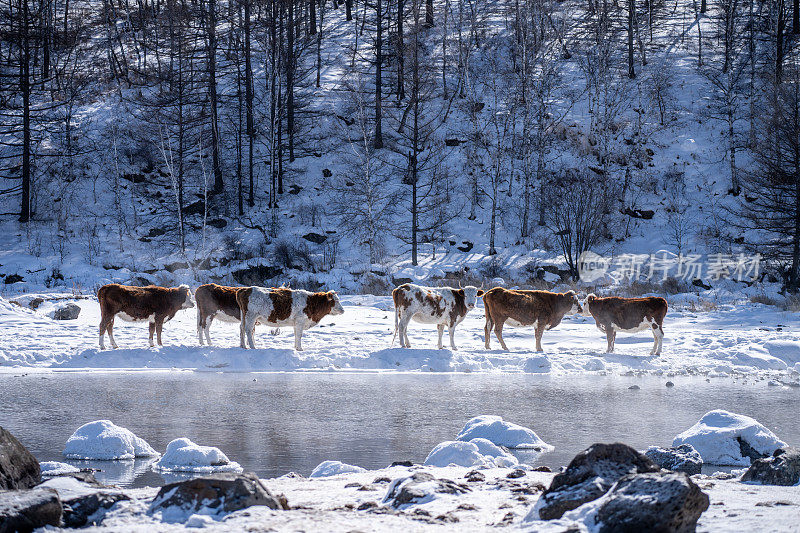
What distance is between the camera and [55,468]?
646 cm

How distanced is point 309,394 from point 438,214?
26.6m

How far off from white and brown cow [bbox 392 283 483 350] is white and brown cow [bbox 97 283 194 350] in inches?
204

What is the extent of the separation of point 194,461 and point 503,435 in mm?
3147

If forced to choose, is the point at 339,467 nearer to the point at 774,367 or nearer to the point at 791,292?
the point at 774,367

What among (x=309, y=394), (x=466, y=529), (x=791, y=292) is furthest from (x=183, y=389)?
(x=791, y=292)

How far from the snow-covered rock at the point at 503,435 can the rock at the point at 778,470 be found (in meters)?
2.19

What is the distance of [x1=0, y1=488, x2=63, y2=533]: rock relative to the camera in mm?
4031

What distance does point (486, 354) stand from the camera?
16.0m

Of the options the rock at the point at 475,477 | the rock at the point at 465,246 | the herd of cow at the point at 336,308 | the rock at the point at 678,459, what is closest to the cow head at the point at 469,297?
the herd of cow at the point at 336,308

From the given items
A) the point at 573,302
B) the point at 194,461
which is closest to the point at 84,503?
the point at 194,461

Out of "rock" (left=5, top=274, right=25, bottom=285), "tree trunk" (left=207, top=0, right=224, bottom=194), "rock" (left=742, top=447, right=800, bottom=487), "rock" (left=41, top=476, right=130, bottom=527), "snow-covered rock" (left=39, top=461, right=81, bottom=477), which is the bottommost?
"snow-covered rock" (left=39, top=461, right=81, bottom=477)

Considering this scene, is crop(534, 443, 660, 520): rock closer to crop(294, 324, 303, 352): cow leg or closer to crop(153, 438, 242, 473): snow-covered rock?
Result: crop(153, 438, 242, 473): snow-covered rock

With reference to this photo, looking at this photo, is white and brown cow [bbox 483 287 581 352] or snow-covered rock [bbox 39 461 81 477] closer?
snow-covered rock [bbox 39 461 81 477]

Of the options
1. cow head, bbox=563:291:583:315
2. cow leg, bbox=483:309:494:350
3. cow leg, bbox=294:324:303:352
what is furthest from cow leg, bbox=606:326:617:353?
cow leg, bbox=294:324:303:352
